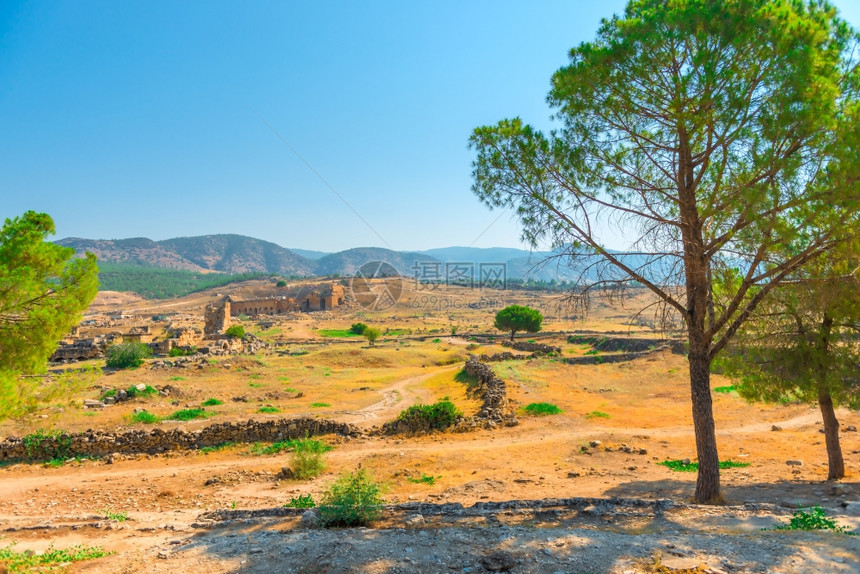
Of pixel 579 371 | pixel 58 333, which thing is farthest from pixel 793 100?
pixel 579 371

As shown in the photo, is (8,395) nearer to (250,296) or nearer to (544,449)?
(544,449)

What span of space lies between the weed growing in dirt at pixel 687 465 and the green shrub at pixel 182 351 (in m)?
33.1

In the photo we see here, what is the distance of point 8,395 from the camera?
7.66 m

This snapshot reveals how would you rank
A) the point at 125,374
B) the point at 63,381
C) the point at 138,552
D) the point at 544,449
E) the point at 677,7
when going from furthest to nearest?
the point at 125,374
the point at 544,449
the point at 63,381
the point at 677,7
the point at 138,552

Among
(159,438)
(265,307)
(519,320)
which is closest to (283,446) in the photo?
(159,438)

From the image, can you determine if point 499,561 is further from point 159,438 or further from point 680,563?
point 159,438

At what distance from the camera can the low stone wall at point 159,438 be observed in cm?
1404

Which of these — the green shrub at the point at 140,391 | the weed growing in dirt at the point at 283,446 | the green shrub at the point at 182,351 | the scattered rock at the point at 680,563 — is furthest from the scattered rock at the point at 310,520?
the green shrub at the point at 182,351

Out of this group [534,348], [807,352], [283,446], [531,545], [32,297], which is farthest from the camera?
[534,348]

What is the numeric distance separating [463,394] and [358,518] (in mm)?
15597

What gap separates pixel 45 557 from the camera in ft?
21.2

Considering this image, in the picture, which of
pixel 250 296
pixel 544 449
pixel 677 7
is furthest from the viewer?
pixel 250 296

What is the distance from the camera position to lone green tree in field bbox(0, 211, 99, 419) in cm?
787

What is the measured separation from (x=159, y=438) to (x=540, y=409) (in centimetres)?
1322
